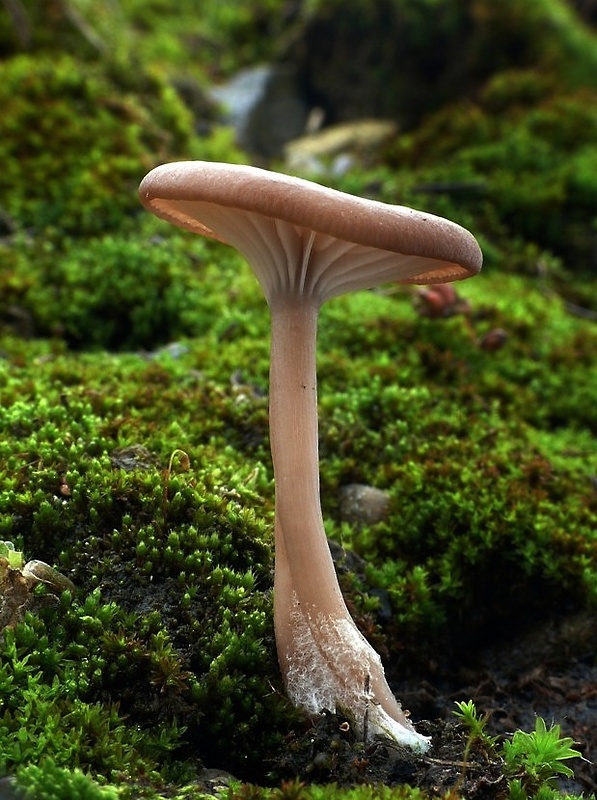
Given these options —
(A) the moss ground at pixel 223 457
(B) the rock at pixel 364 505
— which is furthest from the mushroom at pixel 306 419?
(B) the rock at pixel 364 505

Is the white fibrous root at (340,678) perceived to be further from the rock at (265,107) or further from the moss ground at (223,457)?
the rock at (265,107)

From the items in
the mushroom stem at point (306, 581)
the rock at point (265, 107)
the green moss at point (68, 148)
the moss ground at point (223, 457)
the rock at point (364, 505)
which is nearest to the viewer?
the moss ground at point (223, 457)

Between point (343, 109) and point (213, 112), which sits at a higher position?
point (343, 109)

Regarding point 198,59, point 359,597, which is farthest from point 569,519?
point 198,59

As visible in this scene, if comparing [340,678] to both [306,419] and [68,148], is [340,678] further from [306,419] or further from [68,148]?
[68,148]

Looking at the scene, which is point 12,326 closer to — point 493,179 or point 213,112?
point 493,179

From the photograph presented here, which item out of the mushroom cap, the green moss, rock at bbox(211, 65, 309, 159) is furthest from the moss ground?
rock at bbox(211, 65, 309, 159)

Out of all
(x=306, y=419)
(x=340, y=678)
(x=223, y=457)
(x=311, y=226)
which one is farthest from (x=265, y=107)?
(x=340, y=678)
